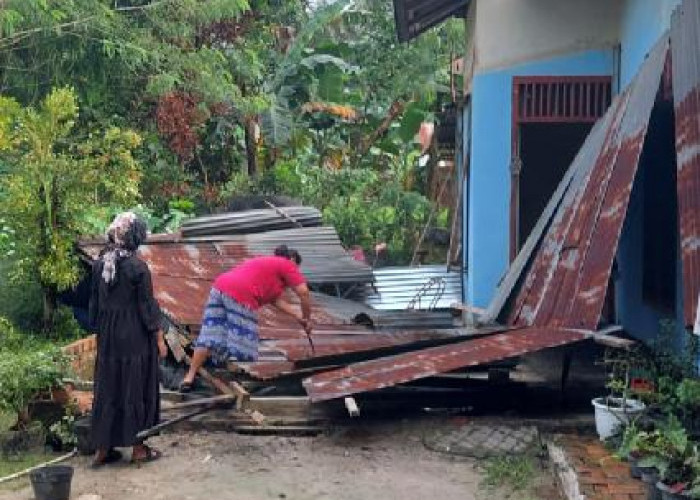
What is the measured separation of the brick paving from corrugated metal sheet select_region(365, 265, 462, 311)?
18.2 ft

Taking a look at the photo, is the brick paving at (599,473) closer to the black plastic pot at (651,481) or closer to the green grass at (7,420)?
the black plastic pot at (651,481)

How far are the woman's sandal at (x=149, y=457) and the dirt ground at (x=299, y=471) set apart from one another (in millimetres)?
67

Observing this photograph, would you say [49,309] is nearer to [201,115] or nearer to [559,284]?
[559,284]

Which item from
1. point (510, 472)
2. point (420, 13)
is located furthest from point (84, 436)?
point (420, 13)

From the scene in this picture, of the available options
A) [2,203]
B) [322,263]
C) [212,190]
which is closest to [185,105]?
[212,190]

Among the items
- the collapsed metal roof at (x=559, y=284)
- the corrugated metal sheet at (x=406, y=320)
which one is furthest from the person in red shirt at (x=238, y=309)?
the corrugated metal sheet at (x=406, y=320)

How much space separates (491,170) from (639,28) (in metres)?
2.23

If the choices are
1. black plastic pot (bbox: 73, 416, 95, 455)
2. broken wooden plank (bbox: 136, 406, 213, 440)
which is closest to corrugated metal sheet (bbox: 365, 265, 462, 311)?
broken wooden plank (bbox: 136, 406, 213, 440)

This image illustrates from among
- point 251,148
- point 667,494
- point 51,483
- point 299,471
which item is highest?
point 251,148

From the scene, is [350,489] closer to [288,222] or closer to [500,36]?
[500,36]

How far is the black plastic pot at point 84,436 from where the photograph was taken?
703 centimetres

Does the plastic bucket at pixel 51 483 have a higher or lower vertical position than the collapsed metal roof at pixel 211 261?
lower

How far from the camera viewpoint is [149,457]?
23.0ft

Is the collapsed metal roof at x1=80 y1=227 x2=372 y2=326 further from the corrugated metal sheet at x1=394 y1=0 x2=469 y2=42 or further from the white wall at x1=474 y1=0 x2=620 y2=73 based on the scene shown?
the white wall at x1=474 y1=0 x2=620 y2=73
